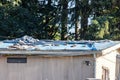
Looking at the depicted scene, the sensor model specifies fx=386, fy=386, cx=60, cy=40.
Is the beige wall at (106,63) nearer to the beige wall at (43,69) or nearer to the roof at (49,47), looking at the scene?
the roof at (49,47)

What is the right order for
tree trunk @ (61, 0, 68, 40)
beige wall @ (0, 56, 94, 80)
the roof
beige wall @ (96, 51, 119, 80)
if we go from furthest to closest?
tree trunk @ (61, 0, 68, 40)
beige wall @ (96, 51, 119, 80)
beige wall @ (0, 56, 94, 80)
the roof

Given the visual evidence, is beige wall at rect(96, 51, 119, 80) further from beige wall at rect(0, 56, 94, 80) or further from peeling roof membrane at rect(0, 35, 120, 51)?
beige wall at rect(0, 56, 94, 80)

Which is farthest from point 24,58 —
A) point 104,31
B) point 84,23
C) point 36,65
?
point 84,23

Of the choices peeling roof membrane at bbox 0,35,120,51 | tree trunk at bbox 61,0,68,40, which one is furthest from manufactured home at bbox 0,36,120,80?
tree trunk at bbox 61,0,68,40

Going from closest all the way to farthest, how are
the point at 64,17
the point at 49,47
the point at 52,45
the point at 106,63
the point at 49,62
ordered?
the point at 49,62 < the point at 49,47 < the point at 52,45 < the point at 106,63 < the point at 64,17

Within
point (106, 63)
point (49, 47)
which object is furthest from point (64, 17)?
point (49, 47)

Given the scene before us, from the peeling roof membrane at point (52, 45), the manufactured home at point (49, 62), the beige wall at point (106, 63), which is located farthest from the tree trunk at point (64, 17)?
the manufactured home at point (49, 62)

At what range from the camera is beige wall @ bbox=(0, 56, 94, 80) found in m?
13.5

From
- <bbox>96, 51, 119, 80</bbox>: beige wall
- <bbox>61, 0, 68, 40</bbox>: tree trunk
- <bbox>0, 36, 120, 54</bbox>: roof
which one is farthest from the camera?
<bbox>61, 0, 68, 40</bbox>: tree trunk

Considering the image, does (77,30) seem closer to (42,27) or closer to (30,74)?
(42,27)

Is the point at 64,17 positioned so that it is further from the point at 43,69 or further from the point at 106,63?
the point at 43,69

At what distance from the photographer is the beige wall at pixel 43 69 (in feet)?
44.4

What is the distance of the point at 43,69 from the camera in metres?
13.6

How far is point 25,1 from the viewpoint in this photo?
2769 centimetres
